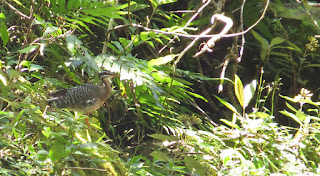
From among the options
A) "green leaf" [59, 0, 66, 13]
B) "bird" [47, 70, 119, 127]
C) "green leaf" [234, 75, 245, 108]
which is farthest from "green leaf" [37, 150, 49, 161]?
"green leaf" [234, 75, 245, 108]

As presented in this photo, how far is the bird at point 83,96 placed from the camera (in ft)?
14.0

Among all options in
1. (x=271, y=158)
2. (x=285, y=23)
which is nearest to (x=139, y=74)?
(x=271, y=158)

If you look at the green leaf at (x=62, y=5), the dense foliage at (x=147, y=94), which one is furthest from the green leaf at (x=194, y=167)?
the green leaf at (x=62, y=5)

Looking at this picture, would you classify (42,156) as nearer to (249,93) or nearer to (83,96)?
(83,96)

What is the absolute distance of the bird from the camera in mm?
4281

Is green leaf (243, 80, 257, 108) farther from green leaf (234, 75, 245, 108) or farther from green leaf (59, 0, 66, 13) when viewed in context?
green leaf (59, 0, 66, 13)

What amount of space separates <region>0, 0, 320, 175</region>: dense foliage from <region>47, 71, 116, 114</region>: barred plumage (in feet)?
0.34

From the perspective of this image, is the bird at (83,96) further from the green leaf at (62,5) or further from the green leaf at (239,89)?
the green leaf at (239,89)

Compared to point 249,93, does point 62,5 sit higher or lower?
higher

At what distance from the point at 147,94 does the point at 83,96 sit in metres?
0.61

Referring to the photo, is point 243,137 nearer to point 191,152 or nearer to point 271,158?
point 271,158

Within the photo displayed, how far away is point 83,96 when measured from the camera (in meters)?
4.41

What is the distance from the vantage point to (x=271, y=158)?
4250 mm

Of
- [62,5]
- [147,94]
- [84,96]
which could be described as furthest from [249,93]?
[62,5]
